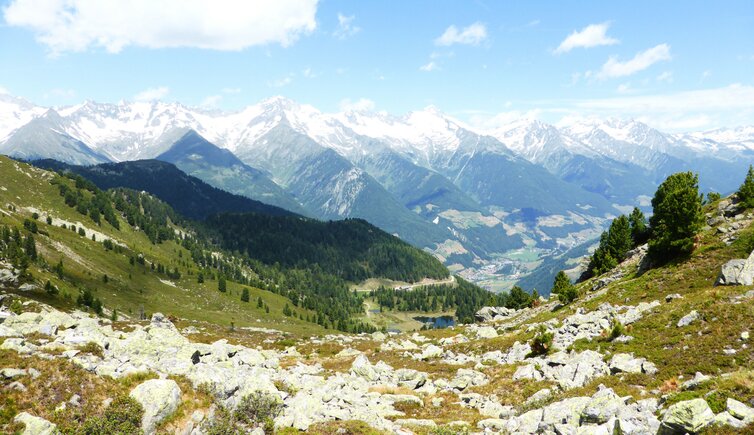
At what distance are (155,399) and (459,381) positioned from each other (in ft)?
78.2

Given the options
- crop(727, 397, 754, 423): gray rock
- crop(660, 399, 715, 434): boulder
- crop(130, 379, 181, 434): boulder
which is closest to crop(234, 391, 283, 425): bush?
crop(130, 379, 181, 434): boulder

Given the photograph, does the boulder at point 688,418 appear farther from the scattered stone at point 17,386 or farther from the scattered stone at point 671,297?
the scattered stone at point 671,297

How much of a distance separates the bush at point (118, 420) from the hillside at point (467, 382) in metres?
0.20

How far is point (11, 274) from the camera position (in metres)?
110

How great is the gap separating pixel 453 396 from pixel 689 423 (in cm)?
1936

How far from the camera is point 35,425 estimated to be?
64.4ft

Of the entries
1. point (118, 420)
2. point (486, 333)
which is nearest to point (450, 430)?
point (118, 420)

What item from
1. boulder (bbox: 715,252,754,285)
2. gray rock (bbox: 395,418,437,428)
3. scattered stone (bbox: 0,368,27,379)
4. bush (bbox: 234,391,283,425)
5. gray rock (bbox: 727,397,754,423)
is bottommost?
gray rock (bbox: 395,418,437,428)

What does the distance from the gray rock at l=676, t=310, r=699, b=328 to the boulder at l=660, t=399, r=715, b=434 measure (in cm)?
2092

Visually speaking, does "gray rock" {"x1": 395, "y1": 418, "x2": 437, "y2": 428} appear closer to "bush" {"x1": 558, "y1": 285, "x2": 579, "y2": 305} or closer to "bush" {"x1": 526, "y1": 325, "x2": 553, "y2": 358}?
"bush" {"x1": 526, "y1": 325, "x2": 553, "y2": 358}

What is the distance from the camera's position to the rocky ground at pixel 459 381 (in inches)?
784

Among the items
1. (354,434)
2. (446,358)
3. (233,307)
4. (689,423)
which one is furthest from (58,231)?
(689,423)

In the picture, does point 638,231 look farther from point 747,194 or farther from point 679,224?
point 679,224

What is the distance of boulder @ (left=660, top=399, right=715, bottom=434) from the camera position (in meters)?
15.6
